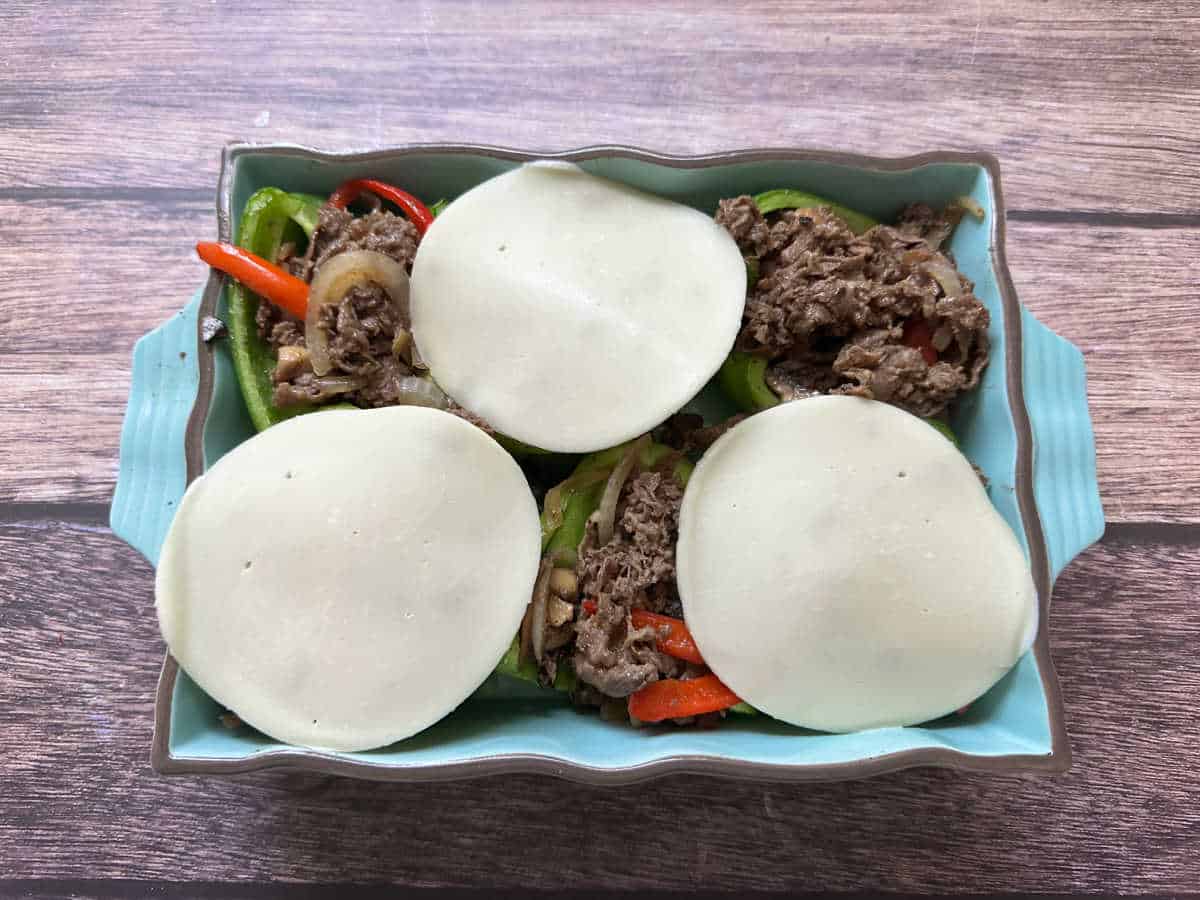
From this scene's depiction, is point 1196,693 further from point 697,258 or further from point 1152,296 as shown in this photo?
point 697,258

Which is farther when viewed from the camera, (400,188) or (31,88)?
(31,88)

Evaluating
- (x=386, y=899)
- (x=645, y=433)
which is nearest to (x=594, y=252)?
(x=645, y=433)

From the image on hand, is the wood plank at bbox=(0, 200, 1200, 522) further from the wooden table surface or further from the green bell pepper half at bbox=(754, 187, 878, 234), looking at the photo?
the green bell pepper half at bbox=(754, 187, 878, 234)

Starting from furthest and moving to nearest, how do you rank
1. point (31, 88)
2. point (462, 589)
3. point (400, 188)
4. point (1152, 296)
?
point (31, 88), point (1152, 296), point (400, 188), point (462, 589)

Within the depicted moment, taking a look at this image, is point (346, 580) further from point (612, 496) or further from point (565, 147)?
point (565, 147)

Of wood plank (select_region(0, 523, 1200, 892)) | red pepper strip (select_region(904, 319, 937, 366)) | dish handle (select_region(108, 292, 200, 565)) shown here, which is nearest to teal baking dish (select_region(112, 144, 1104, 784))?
dish handle (select_region(108, 292, 200, 565))

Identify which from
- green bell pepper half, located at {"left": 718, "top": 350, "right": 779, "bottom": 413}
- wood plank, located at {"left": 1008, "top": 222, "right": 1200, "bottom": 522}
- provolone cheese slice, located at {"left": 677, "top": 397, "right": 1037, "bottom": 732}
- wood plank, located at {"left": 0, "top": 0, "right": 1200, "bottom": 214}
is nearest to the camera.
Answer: provolone cheese slice, located at {"left": 677, "top": 397, "right": 1037, "bottom": 732}
